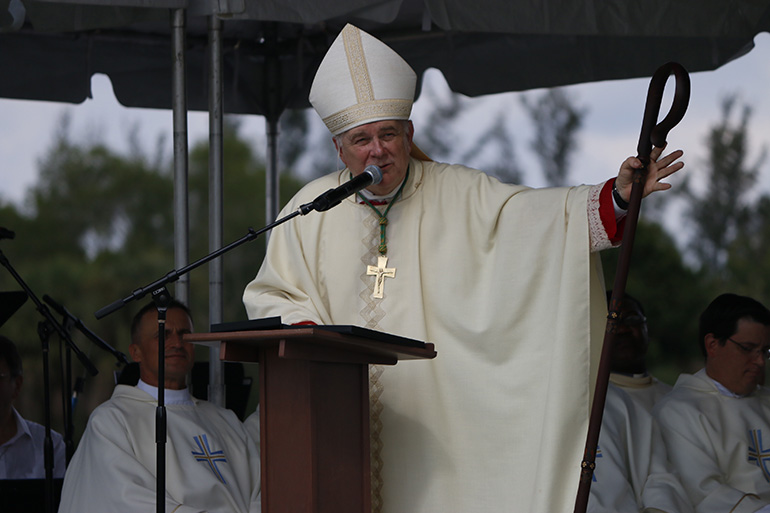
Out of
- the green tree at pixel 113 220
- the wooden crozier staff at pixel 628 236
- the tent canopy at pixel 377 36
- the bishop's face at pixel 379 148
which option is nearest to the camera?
the wooden crozier staff at pixel 628 236

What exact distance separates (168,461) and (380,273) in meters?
1.51

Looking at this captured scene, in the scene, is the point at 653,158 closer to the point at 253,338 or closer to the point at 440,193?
the point at 440,193

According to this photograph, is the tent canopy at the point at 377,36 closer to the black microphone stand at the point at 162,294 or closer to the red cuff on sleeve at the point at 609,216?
the red cuff on sleeve at the point at 609,216

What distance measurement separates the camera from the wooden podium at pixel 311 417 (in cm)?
290

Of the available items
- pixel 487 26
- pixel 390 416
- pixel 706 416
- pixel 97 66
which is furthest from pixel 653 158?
pixel 97 66

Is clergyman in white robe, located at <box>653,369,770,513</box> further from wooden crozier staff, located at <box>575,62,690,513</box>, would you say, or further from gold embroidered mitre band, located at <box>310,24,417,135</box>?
gold embroidered mitre band, located at <box>310,24,417,135</box>

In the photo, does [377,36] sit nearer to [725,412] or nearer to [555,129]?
[725,412]

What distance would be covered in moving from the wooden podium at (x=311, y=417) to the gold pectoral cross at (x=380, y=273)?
Result: 1.18ft

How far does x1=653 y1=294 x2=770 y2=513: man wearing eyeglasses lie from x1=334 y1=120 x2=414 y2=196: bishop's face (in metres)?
2.18

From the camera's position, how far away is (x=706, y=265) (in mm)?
15234

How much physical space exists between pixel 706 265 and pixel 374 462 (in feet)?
41.7

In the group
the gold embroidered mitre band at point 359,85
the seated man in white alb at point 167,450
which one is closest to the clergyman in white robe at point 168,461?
the seated man in white alb at point 167,450

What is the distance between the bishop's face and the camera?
3404 millimetres

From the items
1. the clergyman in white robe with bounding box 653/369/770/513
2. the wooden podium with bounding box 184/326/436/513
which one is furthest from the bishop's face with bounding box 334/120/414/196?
the clergyman in white robe with bounding box 653/369/770/513
